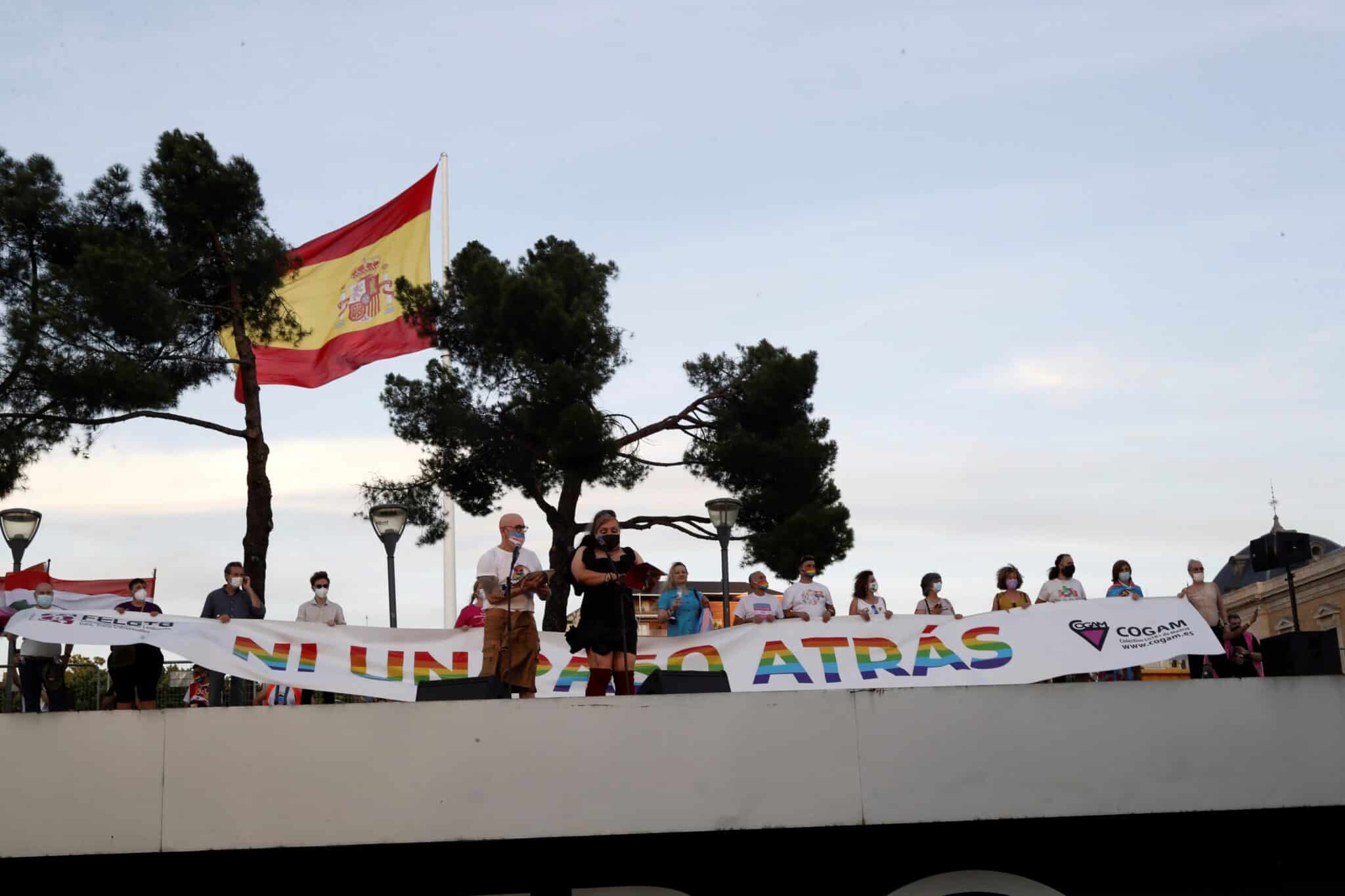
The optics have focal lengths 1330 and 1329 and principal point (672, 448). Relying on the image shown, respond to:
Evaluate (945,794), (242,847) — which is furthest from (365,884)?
(945,794)

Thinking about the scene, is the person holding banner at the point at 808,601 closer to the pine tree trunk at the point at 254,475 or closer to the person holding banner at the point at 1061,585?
the person holding banner at the point at 1061,585

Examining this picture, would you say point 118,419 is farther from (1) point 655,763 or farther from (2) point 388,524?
(1) point 655,763

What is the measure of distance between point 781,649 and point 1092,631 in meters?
2.21

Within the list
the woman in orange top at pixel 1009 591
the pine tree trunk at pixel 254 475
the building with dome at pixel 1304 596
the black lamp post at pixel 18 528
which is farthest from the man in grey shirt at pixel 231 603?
the building with dome at pixel 1304 596

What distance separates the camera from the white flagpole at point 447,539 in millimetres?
20266

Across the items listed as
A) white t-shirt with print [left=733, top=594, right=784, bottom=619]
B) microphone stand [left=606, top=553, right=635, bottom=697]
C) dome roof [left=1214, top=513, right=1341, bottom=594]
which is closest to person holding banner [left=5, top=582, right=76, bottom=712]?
microphone stand [left=606, top=553, right=635, bottom=697]

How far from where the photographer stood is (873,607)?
10.7 metres

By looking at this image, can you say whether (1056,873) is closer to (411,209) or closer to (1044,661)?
(1044,661)

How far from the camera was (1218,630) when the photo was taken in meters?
10.1

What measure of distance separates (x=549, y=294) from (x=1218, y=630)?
16.6 m

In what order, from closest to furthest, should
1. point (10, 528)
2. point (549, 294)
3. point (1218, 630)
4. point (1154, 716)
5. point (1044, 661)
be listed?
point (1154, 716) < point (1044, 661) < point (1218, 630) < point (10, 528) < point (549, 294)

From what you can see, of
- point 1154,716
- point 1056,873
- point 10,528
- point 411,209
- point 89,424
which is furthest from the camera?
point 411,209

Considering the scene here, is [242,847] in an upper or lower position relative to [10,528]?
lower

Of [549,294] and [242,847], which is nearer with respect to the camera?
[242,847]
